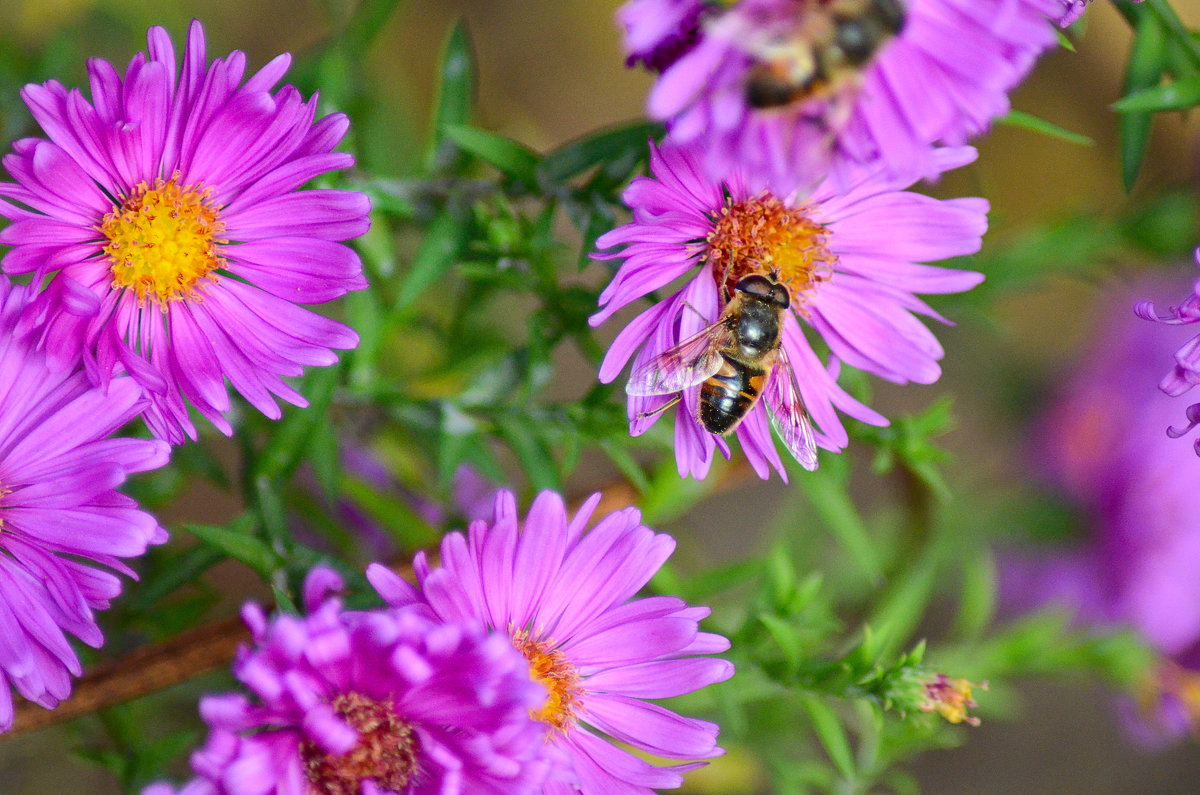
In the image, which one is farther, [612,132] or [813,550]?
[813,550]

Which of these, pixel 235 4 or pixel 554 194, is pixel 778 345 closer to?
pixel 554 194

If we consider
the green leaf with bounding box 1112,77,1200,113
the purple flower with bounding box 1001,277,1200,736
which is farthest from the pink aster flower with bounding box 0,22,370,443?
the purple flower with bounding box 1001,277,1200,736

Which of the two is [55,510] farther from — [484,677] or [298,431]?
[484,677]

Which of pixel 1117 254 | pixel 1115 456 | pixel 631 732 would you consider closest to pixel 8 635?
pixel 631 732

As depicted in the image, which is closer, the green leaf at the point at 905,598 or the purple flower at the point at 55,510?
the purple flower at the point at 55,510

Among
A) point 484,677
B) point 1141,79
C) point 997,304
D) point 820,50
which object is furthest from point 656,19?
point 997,304

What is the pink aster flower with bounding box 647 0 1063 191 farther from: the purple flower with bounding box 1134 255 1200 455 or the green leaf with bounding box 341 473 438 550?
the green leaf with bounding box 341 473 438 550

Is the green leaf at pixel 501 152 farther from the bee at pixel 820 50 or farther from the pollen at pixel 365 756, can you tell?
the pollen at pixel 365 756

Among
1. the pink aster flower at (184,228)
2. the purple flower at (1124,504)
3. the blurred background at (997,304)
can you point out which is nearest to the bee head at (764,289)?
the pink aster flower at (184,228)
